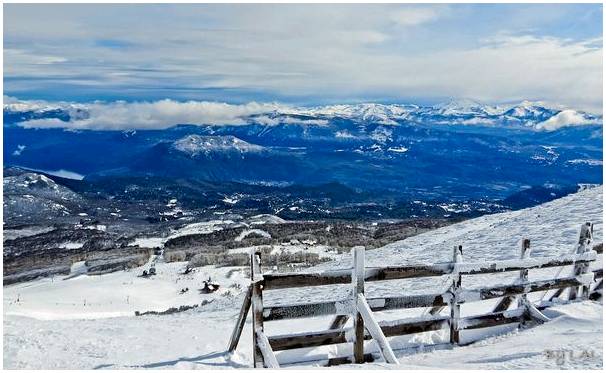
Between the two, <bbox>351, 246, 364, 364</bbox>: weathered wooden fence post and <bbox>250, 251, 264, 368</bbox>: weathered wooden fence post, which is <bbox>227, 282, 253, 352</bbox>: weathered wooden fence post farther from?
<bbox>351, 246, 364, 364</bbox>: weathered wooden fence post

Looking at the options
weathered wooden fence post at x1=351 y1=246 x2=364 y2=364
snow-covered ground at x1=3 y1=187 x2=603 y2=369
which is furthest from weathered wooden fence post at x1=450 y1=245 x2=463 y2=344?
weathered wooden fence post at x1=351 y1=246 x2=364 y2=364

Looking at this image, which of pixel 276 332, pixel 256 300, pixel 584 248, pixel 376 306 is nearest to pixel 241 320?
pixel 256 300

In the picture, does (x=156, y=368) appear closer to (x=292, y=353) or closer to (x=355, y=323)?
(x=292, y=353)

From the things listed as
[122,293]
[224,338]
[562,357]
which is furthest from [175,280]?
[562,357]

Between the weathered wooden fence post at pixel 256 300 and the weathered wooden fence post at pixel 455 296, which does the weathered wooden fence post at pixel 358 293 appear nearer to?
A: the weathered wooden fence post at pixel 256 300

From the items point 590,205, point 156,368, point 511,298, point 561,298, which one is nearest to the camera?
point 156,368

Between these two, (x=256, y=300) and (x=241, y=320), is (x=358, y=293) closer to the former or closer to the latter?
(x=256, y=300)

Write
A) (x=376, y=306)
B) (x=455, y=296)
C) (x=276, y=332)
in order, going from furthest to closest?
(x=276, y=332)
(x=455, y=296)
(x=376, y=306)

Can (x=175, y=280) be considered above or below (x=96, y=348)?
below
